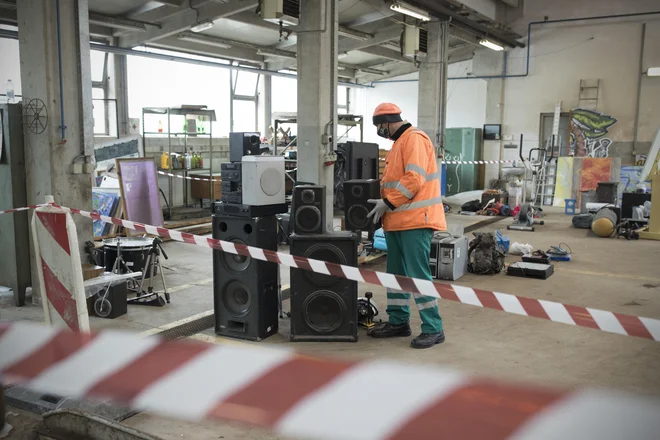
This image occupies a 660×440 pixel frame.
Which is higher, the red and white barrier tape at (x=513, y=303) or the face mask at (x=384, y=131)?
the face mask at (x=384, y=131)

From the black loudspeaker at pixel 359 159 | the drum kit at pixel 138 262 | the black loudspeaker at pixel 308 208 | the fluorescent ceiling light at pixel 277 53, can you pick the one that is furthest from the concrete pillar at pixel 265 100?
Result: the black loudspeaker at pixel 308 208

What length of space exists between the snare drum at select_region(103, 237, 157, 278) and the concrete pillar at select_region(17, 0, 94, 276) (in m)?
0.39

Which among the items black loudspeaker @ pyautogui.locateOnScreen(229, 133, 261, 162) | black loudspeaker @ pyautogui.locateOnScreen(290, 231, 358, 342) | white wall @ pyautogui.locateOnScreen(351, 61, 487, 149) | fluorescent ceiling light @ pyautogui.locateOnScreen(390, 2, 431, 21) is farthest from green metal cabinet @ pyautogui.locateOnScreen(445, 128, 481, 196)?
black loudspeaker @ pyautogui.locateOnScreen(290, 231, 358, 342)

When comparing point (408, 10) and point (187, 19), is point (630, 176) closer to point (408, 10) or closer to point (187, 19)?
point (408, 10)

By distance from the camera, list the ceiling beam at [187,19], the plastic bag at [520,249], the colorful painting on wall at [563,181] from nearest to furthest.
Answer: the plastic bag at [520,249] < the ceiling beam at [187,19] < the colorful painting on wall at [563,181]

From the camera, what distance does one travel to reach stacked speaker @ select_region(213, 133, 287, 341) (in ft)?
14.0

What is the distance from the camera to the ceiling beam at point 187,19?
9.98 meters

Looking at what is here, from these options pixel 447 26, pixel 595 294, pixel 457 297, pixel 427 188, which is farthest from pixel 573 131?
pixel 457 297

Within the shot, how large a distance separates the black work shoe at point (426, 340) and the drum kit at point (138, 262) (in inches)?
92.0

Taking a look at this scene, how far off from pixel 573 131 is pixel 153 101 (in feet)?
34.4

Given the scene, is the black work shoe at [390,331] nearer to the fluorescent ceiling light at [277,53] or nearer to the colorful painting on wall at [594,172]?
the fluorescent ceiling light at [277,53]

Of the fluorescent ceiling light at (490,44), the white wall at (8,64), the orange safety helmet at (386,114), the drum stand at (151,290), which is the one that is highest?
the fluorescent ceiling light at (490,44)

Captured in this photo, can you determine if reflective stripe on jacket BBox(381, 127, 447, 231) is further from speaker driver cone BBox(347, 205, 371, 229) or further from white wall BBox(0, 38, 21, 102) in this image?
white wall BBox(0, 38, 21, 102)

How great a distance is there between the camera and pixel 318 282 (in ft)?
14.1
